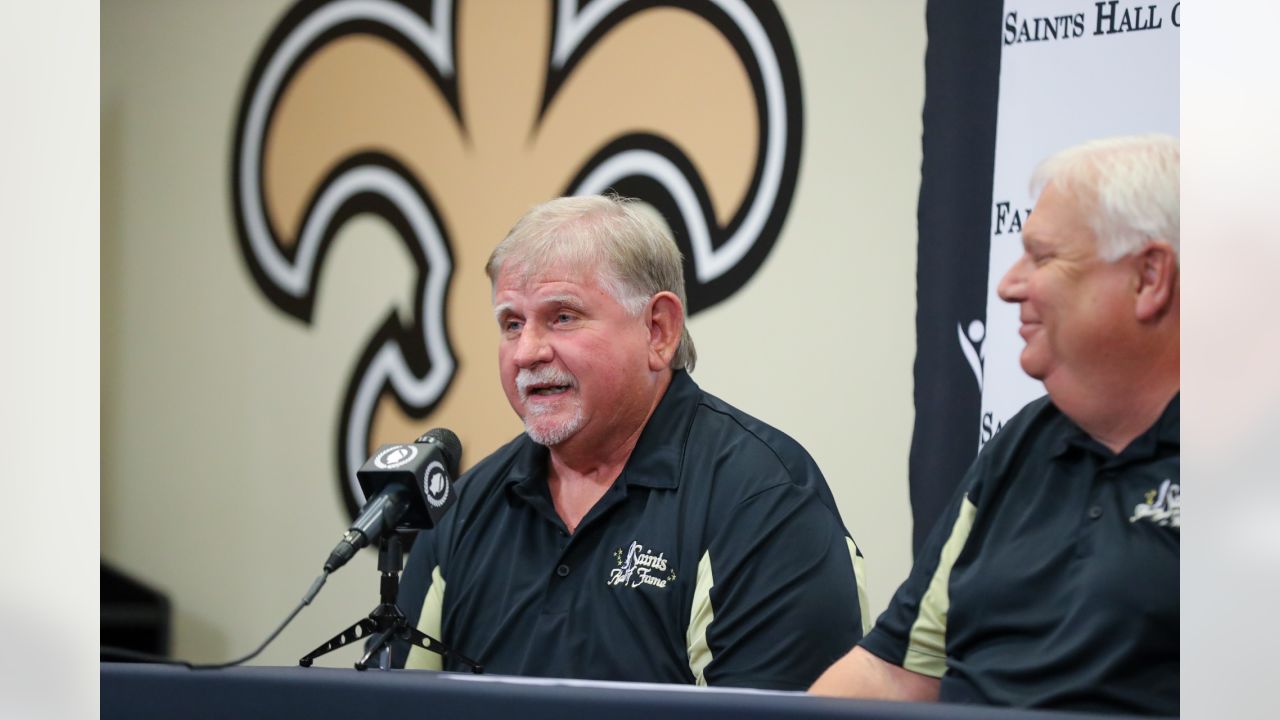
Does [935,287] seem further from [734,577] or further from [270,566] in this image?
[270,566]

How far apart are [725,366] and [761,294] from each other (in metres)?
0.20

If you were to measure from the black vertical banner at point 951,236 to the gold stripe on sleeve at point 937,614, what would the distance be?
3.20ft

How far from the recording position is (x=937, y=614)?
1795mm

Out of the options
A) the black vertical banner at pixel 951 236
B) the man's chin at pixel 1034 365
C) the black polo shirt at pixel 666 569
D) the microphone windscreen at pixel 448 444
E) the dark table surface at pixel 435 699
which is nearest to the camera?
the dark table surface at pixel 435 699

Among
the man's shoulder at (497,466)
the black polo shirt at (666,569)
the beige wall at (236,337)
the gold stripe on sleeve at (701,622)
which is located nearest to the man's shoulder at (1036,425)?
the black polo shirt at (666,569)

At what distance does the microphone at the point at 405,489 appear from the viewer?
5.59 ft

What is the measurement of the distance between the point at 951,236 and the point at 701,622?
1.21 m

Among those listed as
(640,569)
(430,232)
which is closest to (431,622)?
(640,569)

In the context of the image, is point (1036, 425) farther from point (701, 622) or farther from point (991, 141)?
point (991, 141)

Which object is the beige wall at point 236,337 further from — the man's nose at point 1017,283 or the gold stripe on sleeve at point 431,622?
the man's nose at point 1017,283

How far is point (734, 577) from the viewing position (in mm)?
2039
